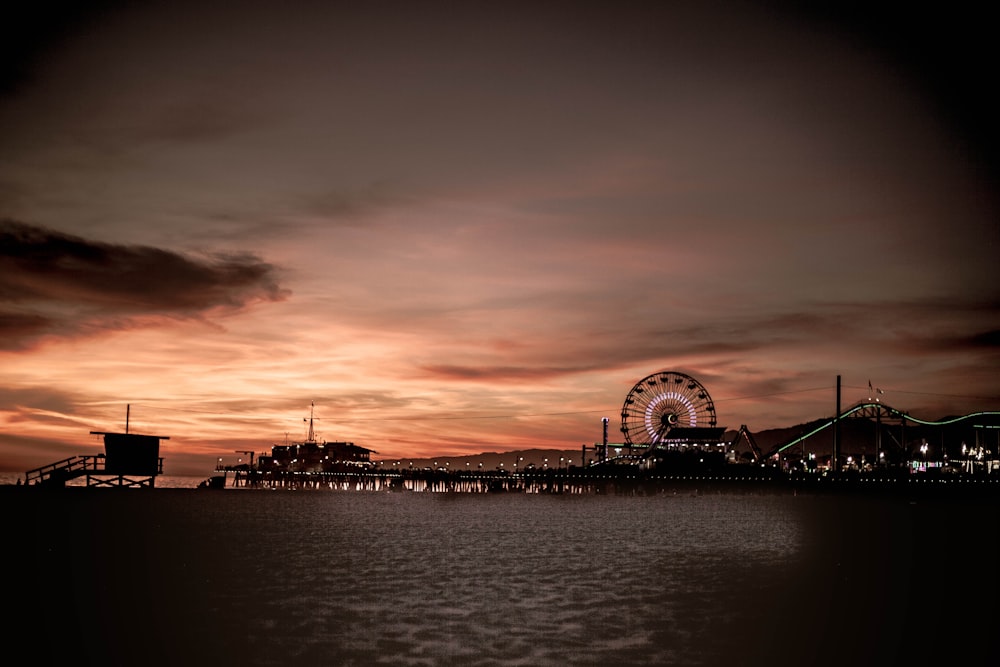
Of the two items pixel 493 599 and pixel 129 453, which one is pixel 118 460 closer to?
pixel 129 453

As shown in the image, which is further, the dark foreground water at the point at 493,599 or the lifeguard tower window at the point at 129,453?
the lifeguard tower window at the point at 129,453

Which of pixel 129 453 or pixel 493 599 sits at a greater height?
pixel 129 453

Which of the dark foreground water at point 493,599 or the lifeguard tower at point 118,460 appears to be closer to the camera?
the dark foreground water at point 493,599

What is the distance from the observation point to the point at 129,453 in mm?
121438

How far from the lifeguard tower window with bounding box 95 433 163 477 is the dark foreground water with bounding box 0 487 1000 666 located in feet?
194

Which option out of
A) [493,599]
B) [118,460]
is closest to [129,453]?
[118,460]

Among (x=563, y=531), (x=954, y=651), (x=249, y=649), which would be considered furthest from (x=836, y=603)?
(x=563, y=531)

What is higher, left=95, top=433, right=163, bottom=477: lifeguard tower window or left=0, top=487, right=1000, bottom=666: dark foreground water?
left=95, top=433, right=163, bottom=477: lifeguard tower window

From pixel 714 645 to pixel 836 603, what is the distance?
1002cm

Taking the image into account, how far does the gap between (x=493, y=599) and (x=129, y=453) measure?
103304mm

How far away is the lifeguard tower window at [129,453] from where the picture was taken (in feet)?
393

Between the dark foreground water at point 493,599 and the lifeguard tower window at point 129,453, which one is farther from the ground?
the lifeguard tower window at point 129,453

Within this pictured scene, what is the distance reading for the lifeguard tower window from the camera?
11969 cm

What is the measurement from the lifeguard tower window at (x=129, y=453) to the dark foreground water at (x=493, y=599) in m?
59.1
